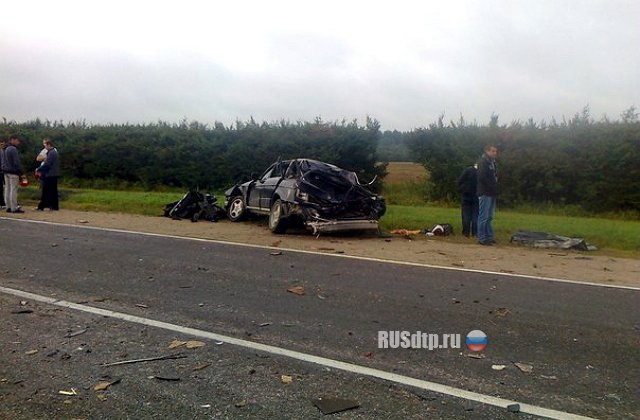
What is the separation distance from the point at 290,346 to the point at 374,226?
7.71 m

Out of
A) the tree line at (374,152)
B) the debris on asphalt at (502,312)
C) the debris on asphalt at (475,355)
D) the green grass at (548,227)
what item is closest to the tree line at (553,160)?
the tree line at (374,152)

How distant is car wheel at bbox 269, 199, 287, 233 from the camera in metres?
12.9

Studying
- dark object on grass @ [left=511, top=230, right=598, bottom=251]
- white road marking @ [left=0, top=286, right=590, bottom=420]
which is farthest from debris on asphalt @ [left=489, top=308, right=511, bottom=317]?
dark object on grass @ [left=511, top=230, right=598, bottom=251]

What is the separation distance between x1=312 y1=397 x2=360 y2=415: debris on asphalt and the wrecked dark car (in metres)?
8.17

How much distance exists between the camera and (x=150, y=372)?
452 cm

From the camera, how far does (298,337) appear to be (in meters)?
5.40

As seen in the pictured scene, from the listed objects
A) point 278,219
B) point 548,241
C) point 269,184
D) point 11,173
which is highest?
point 11,173

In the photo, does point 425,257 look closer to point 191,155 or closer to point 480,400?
point 480,400

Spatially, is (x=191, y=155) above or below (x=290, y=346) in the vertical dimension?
above

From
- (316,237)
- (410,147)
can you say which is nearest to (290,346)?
(316,237)

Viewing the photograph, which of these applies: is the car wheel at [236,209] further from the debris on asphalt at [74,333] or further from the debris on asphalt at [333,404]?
the debris on asphalt at [333,404]

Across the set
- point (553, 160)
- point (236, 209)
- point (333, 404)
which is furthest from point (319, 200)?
point (553, 160)

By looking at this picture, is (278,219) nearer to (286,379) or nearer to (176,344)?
(176,344)

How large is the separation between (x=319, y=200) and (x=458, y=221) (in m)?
4.55
